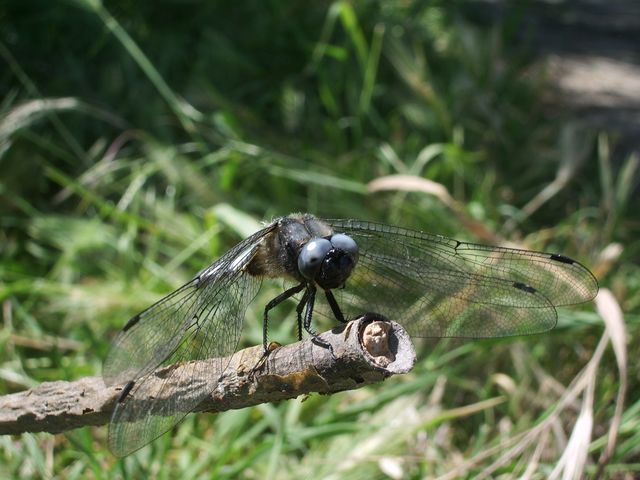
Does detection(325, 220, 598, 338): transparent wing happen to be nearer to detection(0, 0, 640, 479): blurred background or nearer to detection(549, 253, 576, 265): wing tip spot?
detection(549, 253, 576, 265): wing tip spot

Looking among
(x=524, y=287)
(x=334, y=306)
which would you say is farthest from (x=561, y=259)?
(x=334, y=306)

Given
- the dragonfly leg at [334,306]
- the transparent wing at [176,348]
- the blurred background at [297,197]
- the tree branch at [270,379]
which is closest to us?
the tree branch at [270,379]

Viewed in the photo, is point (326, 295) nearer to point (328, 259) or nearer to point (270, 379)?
point (328, 259)

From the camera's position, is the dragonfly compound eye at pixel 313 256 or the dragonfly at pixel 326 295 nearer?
the dragonfly at pixel 326 295

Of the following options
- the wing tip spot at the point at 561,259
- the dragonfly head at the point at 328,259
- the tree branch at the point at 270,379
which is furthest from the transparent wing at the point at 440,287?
the tree branch at the point at 270,379

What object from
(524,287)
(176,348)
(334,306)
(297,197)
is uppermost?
(176,348)

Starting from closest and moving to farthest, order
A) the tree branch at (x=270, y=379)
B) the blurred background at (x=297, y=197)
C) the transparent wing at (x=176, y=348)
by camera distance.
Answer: the tree branch at (x=270, y=379) → the transparent wing at (x=176, y=348) → the blurred background at (x=297, y=197)

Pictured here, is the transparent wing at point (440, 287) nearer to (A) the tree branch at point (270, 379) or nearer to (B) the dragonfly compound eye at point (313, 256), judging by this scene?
(B) the dragonfly compound eye at point (313, 256)

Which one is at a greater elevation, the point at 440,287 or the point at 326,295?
the point at 326,295
